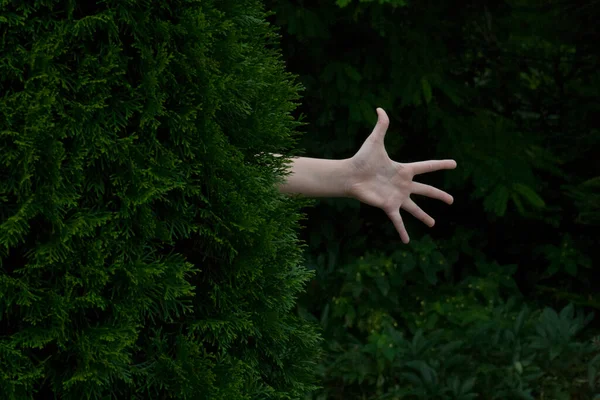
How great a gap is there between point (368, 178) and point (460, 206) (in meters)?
3.79

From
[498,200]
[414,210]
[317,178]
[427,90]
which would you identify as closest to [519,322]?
[498,200]

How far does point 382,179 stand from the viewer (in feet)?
9.10

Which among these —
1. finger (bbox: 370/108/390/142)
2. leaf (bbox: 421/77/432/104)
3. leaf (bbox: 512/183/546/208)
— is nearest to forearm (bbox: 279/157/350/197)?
finger (bbox: 370/108/390/142)

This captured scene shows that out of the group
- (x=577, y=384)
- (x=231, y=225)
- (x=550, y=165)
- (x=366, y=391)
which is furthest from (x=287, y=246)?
(x=550, y=165)

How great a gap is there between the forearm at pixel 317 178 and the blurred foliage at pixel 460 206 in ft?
7.78

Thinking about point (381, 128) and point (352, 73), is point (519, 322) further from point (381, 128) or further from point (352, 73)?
point (381, 128)

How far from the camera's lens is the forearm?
2.63 m

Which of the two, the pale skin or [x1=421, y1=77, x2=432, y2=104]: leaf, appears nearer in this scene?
the pale skin

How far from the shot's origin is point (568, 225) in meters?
6.38

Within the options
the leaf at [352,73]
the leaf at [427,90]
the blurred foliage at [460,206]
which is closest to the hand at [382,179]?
the blurred foliage at [460,206]

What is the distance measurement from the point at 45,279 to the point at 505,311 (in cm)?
415

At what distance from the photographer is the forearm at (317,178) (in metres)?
2.63

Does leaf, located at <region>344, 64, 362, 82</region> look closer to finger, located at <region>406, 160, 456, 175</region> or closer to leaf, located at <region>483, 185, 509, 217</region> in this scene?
leaf, located at <region>483, 185, 509, 217</region>

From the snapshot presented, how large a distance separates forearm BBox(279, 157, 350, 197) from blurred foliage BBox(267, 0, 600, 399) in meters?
2.37
